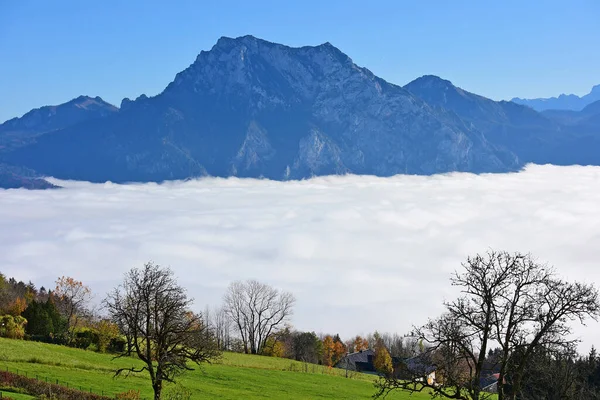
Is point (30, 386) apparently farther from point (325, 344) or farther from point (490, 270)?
point (325, 344)

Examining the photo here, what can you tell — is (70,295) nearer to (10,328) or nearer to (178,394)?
(10,328)

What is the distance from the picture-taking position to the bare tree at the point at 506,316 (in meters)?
19.0

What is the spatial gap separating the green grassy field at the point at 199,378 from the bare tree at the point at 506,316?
92.8 ft

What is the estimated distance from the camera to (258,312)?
347 feet

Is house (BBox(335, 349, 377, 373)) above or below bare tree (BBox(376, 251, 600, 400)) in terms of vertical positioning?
below

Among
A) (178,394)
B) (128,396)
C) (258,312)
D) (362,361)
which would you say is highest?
(258,312)

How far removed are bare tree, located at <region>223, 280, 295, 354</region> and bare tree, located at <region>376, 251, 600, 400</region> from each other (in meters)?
84.7

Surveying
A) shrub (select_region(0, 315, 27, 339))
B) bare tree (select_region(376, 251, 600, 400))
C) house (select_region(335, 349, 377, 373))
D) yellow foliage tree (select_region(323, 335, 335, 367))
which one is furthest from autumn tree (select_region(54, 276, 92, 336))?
bare tree (select_region(376, 251, 600, 400))

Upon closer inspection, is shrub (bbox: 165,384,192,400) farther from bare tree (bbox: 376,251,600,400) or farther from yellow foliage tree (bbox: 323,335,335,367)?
yellow foliage tree (bbox: 323,335,335,367)

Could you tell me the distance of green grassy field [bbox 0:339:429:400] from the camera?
1782 inches

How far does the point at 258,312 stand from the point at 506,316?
88808 millimetres

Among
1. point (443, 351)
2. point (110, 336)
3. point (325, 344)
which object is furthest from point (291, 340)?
point (443, 351)

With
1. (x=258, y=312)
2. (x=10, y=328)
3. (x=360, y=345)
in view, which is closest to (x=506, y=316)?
(x=10, y=328)

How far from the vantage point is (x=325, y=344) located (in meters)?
133
